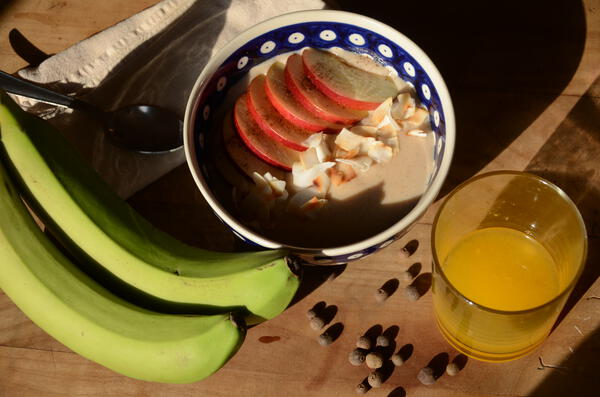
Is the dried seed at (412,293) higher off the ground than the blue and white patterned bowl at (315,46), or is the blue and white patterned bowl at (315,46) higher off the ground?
the blue and white patterned bowl at (315,46)

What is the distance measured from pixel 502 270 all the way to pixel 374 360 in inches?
8.1

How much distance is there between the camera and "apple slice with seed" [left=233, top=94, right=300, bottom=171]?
3.06 feet

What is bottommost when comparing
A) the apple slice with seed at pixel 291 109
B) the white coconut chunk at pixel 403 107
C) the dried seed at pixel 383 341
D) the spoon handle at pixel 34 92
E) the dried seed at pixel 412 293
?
the dried seed at pixel 383 341

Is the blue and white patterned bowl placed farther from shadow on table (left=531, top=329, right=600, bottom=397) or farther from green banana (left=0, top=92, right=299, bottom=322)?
shadow on table (left=531, top=329, right=600, bottom=397)

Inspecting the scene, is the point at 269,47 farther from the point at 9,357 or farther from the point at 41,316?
the point at 9,357

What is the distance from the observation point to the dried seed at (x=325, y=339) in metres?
0.94

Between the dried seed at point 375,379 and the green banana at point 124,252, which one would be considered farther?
the dried seed at point 375,379

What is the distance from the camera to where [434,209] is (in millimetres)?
983

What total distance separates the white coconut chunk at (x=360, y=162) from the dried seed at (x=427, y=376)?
0.28m

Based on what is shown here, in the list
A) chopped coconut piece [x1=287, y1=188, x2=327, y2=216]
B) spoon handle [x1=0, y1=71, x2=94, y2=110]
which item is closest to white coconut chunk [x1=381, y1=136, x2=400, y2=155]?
chopped coconut piece [x1=287, y1=188, x2=327, y2=216]

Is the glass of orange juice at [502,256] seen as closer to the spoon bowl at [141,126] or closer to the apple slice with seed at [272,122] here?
the apple slice with seed at [272,122]

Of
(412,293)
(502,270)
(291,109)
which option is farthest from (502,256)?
(291,109)

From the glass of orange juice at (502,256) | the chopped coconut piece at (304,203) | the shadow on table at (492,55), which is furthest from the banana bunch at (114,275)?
the shadow on table at (492,55)

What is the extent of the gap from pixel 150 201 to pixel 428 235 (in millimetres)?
401
